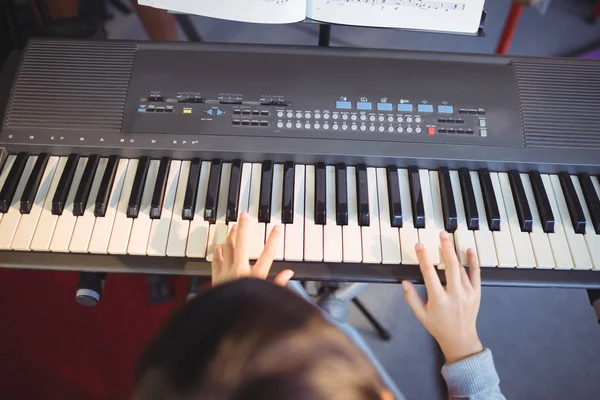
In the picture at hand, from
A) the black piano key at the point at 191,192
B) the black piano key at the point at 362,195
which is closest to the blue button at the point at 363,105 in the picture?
the black piano key at the point at 362,195

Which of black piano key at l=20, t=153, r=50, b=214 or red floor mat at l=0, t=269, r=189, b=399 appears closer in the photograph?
black piano key at l=20, t=153, r=50, b=214

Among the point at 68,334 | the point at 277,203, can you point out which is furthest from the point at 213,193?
the point at 68,334

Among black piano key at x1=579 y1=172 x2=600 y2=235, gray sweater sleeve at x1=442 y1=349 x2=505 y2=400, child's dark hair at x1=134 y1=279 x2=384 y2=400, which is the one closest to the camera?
child's dark hair at x1=134 y1=279 x2=384 y2=400

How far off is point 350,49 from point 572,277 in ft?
1.96

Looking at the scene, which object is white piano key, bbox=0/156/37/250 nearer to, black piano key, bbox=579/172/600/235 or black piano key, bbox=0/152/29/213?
black piano key, bbox=0/152/29/213

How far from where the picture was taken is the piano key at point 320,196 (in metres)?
0.94

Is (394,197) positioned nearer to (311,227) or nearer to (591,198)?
(311,227)

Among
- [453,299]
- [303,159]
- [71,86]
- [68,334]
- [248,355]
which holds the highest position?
[71,86]

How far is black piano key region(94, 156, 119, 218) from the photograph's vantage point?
3.08 ft

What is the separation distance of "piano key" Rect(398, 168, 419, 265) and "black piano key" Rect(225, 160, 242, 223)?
12.0 inches

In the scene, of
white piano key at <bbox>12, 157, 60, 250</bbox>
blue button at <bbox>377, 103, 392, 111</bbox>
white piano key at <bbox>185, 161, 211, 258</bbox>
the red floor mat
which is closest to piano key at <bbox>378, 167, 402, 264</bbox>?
blue button at <bbox>377, 103, 392, 111</bbox>

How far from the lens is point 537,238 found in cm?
95

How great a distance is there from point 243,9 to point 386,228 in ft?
1.54

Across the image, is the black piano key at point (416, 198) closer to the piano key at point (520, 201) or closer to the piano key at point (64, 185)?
the piano key at point (520, 201)
